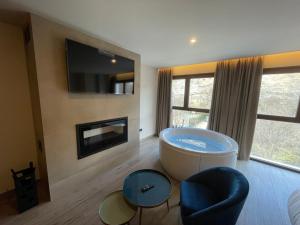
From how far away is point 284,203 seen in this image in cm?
199

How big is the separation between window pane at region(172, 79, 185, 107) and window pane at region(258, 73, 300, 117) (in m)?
2.05

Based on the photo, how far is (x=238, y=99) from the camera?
3160 millimetres

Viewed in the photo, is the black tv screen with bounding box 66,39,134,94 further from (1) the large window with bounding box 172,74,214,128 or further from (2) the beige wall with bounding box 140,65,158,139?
(1) the large window with bounding box 172,74,214,128

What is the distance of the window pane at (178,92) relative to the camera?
4.38 metres

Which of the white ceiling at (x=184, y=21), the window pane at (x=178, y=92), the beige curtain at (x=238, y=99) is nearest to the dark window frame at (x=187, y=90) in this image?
the window pane at (x=178, y=92)

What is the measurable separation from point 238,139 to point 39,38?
4.26 meters

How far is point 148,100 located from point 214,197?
333cm

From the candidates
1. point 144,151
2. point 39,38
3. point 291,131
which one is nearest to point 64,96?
point 39,38

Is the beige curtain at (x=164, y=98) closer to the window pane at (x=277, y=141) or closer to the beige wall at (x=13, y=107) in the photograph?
the window pane at (x=277, y=141)

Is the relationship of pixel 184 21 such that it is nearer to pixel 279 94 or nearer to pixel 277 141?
pixel 279 94

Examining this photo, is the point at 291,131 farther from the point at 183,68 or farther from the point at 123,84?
the point at 123,84

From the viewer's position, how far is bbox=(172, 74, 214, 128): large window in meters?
3.87

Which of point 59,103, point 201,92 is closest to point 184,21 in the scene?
point 59,103

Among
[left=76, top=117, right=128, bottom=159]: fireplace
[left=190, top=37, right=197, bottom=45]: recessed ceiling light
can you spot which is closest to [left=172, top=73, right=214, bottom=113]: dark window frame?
[left=190, top=37, right=197, bottom=45]: recessed ceiling light
